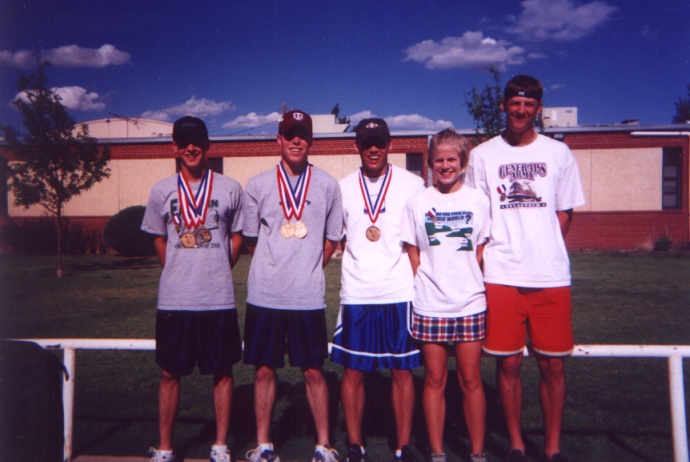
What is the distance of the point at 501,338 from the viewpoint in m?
3.46

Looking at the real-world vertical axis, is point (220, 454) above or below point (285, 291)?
below

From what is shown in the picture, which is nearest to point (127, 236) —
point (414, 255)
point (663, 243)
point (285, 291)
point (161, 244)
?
point (161, 244)

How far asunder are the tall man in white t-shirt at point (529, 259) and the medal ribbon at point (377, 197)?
638 mm

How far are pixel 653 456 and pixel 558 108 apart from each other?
28.7m

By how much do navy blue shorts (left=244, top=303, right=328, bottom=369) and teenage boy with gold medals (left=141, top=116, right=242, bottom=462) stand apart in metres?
0.15

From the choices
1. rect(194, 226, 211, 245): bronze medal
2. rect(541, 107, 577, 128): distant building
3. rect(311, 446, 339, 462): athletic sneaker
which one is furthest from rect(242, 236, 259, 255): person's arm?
rect(541, 107, 577, 128): distant building

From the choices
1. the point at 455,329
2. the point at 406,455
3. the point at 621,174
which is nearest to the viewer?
the point at 455,329

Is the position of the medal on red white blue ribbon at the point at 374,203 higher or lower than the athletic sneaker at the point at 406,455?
higher

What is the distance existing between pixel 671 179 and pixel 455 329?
23070 millimetres

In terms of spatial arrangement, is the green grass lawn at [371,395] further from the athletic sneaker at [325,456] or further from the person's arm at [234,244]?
the person's arm at [234,244]

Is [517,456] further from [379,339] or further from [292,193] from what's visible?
[292,193]

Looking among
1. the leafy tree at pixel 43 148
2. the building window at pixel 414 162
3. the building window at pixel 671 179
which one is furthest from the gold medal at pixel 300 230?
the building window at pixel 671 179

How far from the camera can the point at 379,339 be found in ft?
12.0

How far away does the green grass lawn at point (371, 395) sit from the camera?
4.27 metres
